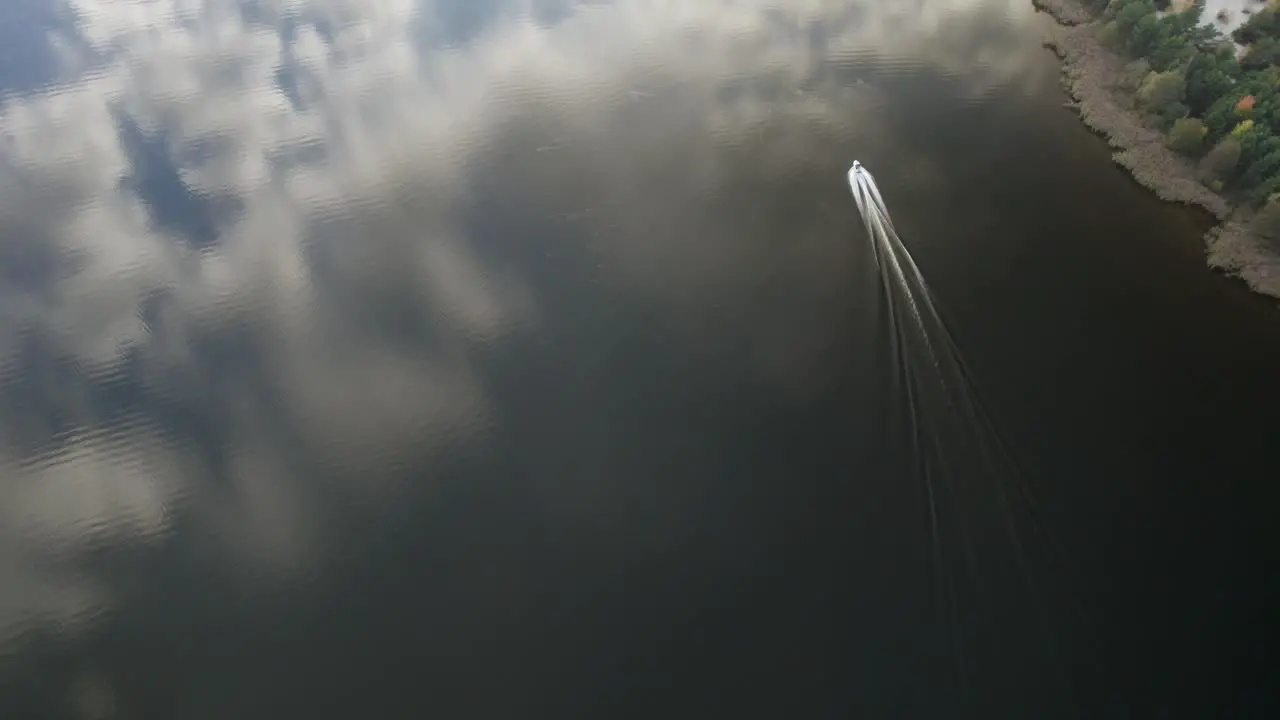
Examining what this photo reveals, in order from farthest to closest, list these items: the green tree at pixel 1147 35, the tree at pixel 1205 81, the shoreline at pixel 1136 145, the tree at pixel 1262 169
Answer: the green tree at pixel 1147 35 → the tree at pixel 1205 81 → the tree at pixel 1262 169 → the shoreline at pixel 1136 145

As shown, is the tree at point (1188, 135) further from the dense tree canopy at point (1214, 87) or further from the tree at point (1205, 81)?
the tree at point (1205, 81)

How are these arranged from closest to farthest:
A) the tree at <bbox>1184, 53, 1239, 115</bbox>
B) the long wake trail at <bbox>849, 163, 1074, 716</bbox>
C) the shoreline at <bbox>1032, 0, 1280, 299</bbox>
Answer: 1. the long wake trail at <bbox>849, 163, 1074, 716</bbox>
2. the shoreline at <bbox>1032, 0, 1280, 299</bbox>
3. the tree at <bbox>1184, 53, 1239, 115</bbox>

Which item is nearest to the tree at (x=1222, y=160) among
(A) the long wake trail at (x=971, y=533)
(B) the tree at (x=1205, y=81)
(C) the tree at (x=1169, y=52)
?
(B) the tree at (x=1205, y=81)

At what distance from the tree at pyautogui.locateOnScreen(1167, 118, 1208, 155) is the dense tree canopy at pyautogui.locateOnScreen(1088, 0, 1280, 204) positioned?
0.01 metres

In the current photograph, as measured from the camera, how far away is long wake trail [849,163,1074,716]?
6.39 metres

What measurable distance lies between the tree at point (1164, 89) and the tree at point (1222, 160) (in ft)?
2.82

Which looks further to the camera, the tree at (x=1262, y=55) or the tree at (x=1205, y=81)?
the tree at (x=1262, y=55)

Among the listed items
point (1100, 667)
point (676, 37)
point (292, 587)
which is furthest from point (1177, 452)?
point (676, 37)

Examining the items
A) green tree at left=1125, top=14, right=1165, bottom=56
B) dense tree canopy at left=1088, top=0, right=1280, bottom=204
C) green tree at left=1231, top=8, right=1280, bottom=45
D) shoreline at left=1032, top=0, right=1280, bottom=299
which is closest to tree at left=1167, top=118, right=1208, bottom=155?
dense tree canopy at left=1088, top=0, right=1280, bottom=204

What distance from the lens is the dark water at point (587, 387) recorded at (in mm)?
→ 6621

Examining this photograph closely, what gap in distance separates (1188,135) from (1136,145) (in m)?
0.55

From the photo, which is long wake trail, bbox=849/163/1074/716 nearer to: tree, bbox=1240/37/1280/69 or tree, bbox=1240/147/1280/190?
tree, bbox=1240/147/1280/190

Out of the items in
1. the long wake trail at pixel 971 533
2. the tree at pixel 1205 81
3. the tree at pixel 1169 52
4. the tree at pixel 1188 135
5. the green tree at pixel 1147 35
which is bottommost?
the long wake trail at pixel 971 533

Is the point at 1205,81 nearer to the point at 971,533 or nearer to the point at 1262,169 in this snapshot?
the point at 1262,169
